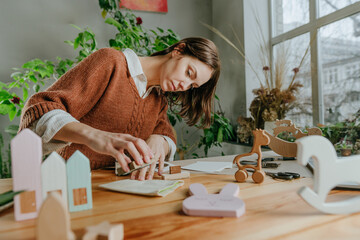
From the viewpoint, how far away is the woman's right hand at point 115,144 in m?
0.68

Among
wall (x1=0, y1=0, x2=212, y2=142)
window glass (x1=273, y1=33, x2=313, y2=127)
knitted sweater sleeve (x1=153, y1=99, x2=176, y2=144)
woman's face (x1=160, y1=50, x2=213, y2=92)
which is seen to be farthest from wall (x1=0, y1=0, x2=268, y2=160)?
woman's face (x1=160, y1=50, x2=213, y2=92)

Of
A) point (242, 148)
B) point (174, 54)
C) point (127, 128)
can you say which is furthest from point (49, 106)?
point (242, 148)

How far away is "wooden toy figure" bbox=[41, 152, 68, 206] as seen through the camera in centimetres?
52

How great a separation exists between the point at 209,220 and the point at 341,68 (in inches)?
85.7

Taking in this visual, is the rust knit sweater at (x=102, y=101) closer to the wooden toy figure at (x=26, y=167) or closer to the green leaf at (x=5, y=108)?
the wooden toy figure at (x=26, y=167)

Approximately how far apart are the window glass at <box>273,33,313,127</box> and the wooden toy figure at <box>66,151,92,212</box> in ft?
7.04

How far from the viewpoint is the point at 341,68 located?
2158 mm

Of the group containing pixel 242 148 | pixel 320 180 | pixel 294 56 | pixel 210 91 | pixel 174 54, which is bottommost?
pixel 242 148

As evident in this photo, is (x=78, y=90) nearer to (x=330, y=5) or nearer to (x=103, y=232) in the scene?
(x=103, y=232)

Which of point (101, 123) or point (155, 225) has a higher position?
point (101, 123)

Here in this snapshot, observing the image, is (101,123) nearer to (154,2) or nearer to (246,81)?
(246,81)

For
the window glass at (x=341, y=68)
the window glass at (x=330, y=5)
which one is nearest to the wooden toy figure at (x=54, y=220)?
the window glass at (x=341, y=68)

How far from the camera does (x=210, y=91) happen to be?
4.92ft

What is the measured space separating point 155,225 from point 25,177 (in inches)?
10.7
